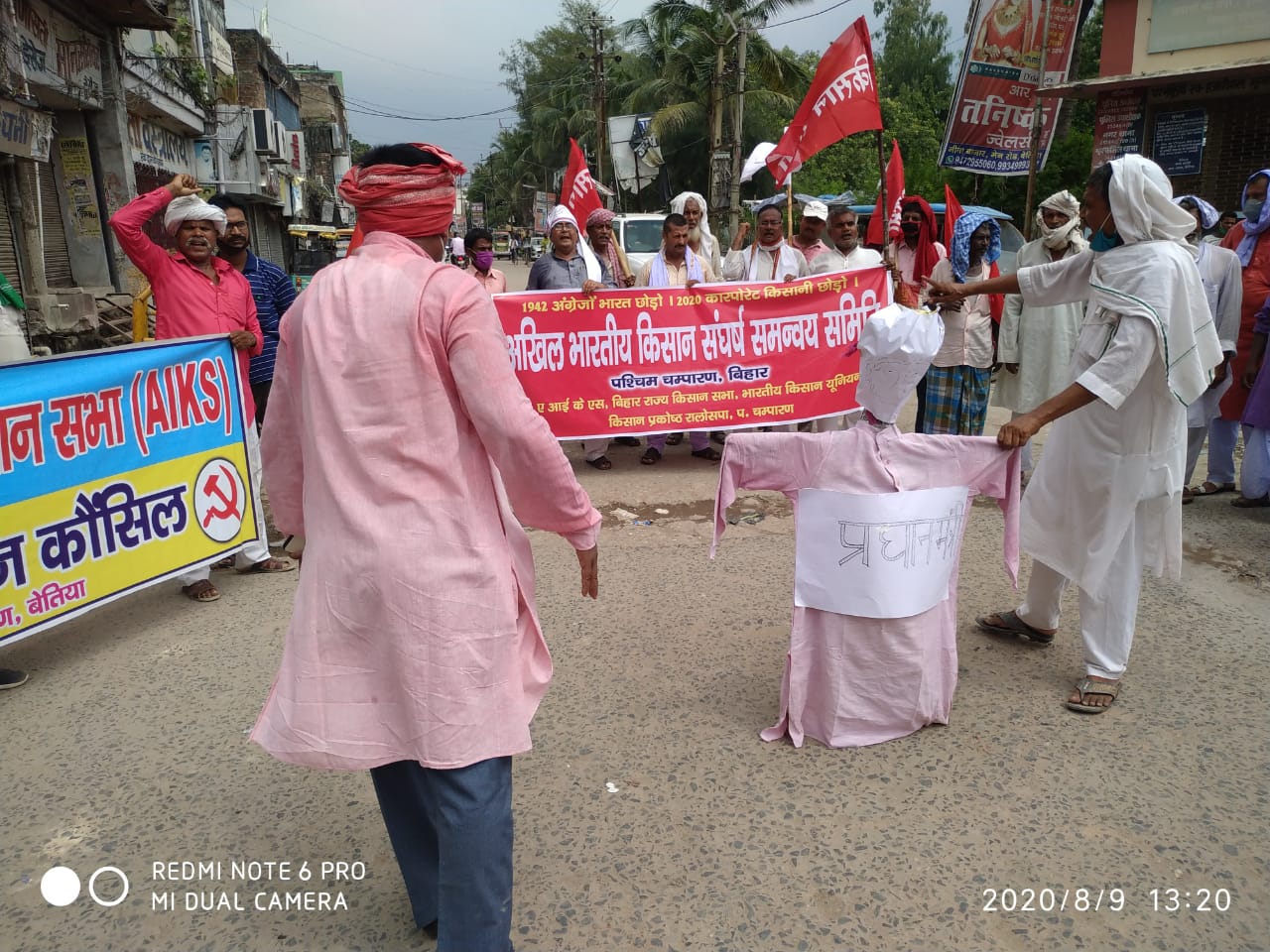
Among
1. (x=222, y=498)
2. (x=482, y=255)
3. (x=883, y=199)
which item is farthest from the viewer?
(x=482, y=255)

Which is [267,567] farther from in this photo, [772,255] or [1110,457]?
[772,255]

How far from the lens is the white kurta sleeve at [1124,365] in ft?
9.12

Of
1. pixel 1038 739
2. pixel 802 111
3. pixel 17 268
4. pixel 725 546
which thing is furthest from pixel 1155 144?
pixel 17 268

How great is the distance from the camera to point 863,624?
2773mm

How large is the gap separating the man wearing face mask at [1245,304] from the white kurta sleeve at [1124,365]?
329cm

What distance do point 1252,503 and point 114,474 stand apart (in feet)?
20.5

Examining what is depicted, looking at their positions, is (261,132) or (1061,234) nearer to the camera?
(1061,234)

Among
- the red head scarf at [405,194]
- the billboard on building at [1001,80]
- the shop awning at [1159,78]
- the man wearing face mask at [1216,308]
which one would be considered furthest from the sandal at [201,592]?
the shop awning at [1159,78]

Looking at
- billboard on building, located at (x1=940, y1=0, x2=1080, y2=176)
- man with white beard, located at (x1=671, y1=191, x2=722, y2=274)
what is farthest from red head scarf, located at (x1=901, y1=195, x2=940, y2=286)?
billboard on building, located at (x1=940, y1=0, x2=1080, y2=176)

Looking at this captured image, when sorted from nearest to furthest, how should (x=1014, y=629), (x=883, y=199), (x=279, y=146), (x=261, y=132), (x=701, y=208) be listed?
1. (x=1014, y=629)
2. (x=883, y=199)
3. (x=701, y=208)
4. (x=261, y=132)
5. (x=279, y=146)

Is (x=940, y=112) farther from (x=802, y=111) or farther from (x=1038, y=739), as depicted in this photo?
(x=1038, y=739)

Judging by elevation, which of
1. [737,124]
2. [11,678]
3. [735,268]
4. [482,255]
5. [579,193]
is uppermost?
[737,124]

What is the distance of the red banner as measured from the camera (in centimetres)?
622
